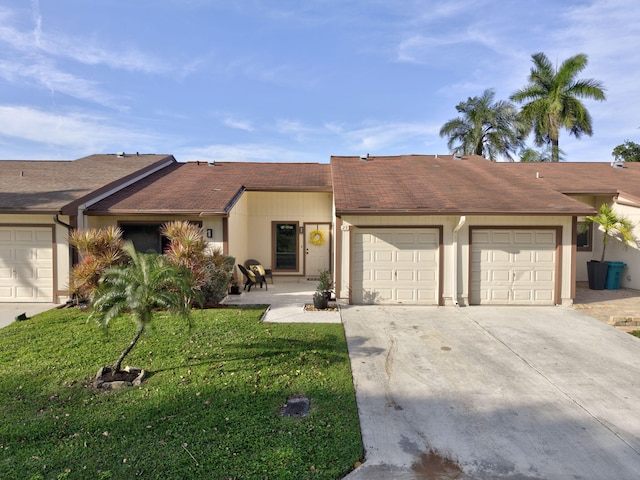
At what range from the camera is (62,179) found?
37.4 feet

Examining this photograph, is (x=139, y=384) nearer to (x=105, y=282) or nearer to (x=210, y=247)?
(x=105, y=282)

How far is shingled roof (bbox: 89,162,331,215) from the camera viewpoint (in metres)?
9.95

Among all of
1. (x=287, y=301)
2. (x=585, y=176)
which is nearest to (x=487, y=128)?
(x=585, y=176)

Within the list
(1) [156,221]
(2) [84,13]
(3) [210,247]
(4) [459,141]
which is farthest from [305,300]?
(4) [459,141]

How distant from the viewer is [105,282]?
17.9 ft

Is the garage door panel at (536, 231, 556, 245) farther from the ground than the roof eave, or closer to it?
closer to it

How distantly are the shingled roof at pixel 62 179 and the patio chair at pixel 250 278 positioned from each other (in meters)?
4.78

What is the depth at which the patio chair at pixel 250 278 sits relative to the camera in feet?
36.0

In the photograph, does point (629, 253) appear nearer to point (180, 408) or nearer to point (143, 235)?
point (180, 408)

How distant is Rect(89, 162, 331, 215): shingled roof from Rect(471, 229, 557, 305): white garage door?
559 centimetres

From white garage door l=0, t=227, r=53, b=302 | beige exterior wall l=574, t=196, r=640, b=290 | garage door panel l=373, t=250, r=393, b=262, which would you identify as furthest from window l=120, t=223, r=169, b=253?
beige exterior wall l=574, t=196, r=640, b=290

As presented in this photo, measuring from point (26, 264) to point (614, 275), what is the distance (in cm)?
1732

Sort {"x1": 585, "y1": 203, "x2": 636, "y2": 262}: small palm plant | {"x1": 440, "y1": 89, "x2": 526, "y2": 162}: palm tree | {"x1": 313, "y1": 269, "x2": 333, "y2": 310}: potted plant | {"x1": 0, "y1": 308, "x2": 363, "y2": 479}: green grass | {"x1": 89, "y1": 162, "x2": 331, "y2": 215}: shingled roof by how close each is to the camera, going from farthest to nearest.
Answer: {"x1": 440, "y1": 89, "x2": 526, "y2": 162}: palm tree → {"x1": 585, "y1": 203, "x2": 636, "y2": 262}: small palm plant → {"x1": 89, "y1": 162, "x2": 331, "y2": 215}: shingled roof → {"x1": 313, "y1": 269, "x2": 333, "y2": 310}: potted plant → {"x1": 0, "y1": 308, "x2": 363, "y2": 479}: green grass

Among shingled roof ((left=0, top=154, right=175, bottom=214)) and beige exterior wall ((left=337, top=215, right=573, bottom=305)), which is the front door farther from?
shingled roof ((left=0, top=154, right=175, bottom=214))
